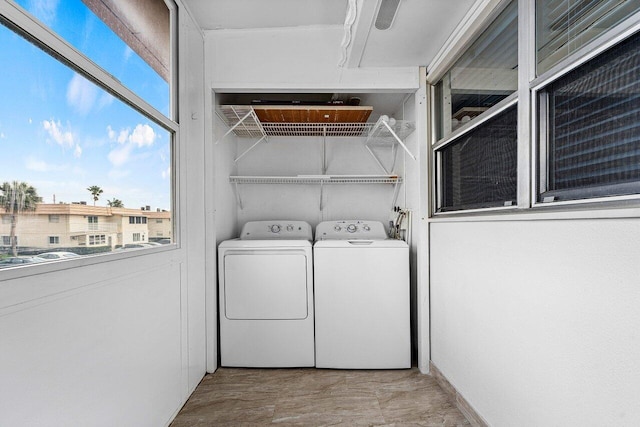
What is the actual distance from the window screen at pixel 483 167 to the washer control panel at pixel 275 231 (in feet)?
3.89

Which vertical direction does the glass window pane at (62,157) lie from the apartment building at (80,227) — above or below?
above

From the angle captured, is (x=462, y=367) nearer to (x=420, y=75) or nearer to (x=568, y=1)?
(x=568, y=1)

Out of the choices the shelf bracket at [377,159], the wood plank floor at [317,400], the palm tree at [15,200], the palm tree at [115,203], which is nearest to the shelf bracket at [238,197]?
the shelf bracket at [377,159]

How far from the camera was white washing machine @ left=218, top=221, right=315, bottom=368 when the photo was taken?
2383mm

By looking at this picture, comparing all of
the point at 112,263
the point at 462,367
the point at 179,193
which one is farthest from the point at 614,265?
the point at 179,193

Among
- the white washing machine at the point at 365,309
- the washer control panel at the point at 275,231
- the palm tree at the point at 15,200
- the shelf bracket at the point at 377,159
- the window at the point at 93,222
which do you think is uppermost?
the shelf bracket at the point at 377,159

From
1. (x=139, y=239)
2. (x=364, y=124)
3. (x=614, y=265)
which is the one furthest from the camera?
(x=364, y=124)

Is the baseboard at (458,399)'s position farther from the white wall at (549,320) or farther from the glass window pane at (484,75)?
the glass window pane at (484,75)

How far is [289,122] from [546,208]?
75.8 inches

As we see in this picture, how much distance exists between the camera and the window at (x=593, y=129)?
90cm

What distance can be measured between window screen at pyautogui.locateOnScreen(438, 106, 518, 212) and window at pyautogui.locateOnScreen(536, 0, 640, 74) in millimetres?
251

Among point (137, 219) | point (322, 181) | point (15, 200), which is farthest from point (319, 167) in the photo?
point (15, 200)

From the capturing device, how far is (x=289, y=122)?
267 cm

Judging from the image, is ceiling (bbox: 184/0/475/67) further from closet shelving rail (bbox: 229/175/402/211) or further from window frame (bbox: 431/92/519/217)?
closet shelving rail (bbox: 229/175/402/211)
